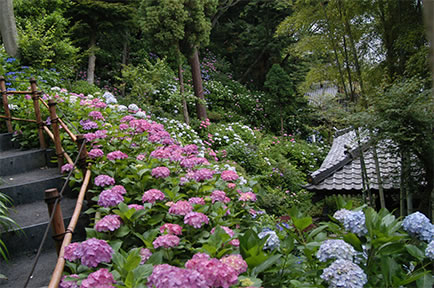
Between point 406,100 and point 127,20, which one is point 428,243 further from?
point 127,20

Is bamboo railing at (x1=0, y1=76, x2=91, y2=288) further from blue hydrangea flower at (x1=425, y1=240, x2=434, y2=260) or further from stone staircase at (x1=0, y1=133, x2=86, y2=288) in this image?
blue hydrangea flower at (x1=425, y1=240, x2=434, y2=260)

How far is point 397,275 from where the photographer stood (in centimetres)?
141

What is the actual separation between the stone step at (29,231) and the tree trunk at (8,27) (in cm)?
495

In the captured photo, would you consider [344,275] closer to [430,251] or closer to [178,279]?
[430,251]

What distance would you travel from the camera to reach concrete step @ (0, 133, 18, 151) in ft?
14.4

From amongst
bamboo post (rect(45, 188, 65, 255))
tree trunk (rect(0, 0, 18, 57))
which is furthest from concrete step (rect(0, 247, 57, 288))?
tree trunk (rect(0, 0, 18, 57))

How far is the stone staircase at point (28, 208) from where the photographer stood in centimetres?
246

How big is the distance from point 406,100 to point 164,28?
5203 mm

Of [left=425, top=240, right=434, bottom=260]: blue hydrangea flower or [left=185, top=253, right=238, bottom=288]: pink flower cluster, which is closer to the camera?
[left=185, top=253, right=238, bottom=288]: pink flower cluster

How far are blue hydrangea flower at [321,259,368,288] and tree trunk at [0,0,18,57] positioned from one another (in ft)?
24.4

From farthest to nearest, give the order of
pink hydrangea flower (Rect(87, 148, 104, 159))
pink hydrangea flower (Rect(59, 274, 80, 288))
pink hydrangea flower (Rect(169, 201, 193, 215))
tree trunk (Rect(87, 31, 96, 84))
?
1. tree trunk (Rect(87, 31, 96, 84))
2. pink hydrangea flower (Rect(87, 148, 104, 159))
3. pink hydrangea flower (Rect(169, 201, 193, 215))
4. pink hydrangea flower (Rect(59, 274, 80, 288))

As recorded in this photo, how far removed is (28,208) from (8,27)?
5071 mm

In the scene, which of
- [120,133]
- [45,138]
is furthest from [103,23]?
[120,133]

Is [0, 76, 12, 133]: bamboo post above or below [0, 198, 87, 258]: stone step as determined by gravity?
above
